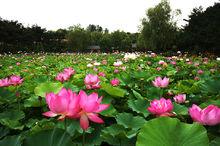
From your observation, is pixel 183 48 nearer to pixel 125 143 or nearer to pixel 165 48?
pixel 165 48

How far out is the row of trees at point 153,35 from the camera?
22584 mm

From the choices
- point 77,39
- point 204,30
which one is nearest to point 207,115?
point 204,30

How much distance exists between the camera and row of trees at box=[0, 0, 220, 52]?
22584 mm

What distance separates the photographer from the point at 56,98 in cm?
97

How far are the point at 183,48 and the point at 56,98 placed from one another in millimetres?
24893

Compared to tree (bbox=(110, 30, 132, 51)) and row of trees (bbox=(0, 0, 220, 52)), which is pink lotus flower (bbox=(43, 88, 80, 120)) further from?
tree (bbox=(110, 30, 132, 51))

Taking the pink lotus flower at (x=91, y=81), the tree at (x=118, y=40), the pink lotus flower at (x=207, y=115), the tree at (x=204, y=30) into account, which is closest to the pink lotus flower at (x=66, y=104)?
the pink lotus flower at (x=207, y=115)

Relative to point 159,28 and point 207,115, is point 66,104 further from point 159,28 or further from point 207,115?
point 159,28

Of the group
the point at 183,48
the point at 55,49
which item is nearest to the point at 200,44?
the point at 183,48

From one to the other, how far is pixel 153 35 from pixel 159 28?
122 centimetres

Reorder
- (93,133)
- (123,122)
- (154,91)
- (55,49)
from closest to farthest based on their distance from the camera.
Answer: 1. (93,133)
2. (123,122)
3. (154,91)
4. (55,49)

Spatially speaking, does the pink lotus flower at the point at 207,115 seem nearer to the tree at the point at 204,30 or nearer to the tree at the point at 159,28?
the tree at the point at 204,30

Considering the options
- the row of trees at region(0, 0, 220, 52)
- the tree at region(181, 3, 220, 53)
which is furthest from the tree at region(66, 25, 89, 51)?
the tree at region(181, 3, 220, 53)

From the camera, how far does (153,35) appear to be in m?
32.1
